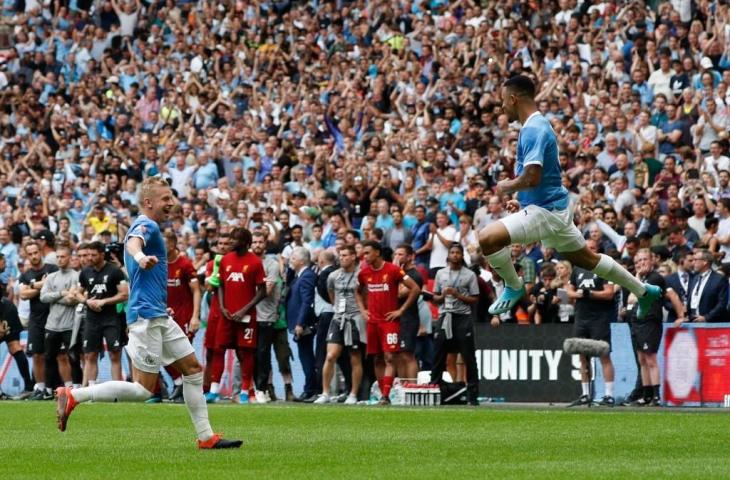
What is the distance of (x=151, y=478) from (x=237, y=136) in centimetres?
2108

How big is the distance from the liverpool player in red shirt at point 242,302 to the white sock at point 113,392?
9.67 meters

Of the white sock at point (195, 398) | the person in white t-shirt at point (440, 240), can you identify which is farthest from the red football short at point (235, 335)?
the white sock at point (195, 398)

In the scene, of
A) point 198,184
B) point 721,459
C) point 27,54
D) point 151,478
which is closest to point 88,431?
point 151,478

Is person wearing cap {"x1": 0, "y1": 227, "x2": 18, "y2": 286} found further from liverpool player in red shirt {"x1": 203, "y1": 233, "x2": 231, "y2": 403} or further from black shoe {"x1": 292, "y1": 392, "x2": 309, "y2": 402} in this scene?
black shoe {"x1": 292, "y1": 392, "x2": 309, "y2": 402}

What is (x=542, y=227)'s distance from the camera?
1260 centimetres

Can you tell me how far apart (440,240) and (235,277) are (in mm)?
3653

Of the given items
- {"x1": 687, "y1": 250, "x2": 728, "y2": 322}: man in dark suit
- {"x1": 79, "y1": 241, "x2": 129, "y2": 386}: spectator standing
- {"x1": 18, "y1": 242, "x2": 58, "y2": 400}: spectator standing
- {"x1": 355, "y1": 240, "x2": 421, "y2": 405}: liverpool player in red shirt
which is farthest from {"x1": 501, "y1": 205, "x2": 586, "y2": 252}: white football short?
{"x1": 18, "y1": 242, "x2": 58, "y2": 400}: spectator standing

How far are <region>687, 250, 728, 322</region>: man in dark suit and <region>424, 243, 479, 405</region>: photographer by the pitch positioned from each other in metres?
3.17

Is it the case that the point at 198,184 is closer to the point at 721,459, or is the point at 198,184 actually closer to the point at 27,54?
the point at 27,54

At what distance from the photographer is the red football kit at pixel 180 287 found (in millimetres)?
21500

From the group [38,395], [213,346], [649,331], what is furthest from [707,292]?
[38,395]

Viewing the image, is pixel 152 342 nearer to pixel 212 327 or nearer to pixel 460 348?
pixel 460 348

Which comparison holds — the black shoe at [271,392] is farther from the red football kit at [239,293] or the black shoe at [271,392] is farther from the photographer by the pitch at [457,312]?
the photographer by the pitch at [457,312]

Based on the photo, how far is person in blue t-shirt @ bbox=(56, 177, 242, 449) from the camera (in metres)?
11.8
